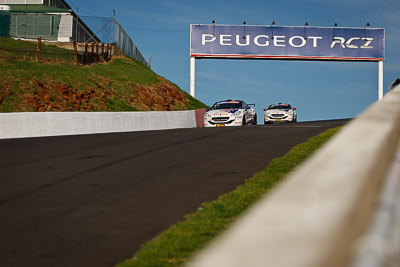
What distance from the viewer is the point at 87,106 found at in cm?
3575

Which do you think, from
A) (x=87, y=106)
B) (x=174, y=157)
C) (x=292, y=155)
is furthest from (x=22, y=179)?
(x=87, y=106)

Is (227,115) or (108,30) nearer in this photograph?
(227,115)

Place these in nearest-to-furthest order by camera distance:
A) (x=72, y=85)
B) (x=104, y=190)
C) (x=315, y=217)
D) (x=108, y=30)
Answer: (x=315, y=217), (x=104, y=190), (x=72, y=85), (x=108, y=30)

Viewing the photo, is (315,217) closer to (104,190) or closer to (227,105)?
(104,190)

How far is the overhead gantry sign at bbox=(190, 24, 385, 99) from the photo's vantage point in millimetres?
52906

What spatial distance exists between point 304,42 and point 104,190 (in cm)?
4739

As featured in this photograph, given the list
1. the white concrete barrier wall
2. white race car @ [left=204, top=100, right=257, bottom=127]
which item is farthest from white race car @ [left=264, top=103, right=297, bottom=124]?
the white concrete barrier wall

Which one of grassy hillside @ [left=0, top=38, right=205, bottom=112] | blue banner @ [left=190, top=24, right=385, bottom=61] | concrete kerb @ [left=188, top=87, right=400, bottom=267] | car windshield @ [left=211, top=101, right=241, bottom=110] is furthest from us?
blue banner @ [left=190, top=24, right=385, bottom=61]

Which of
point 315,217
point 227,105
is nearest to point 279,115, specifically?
point 227,105

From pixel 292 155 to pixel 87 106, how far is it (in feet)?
80.7

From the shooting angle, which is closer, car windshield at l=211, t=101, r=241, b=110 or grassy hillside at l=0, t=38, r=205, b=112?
car windshield at l=211, t=101, r=241, b=110

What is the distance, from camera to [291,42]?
54.1m

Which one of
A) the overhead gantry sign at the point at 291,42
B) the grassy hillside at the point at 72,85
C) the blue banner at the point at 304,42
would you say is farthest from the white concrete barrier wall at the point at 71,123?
the blue banner at the point at 304,42

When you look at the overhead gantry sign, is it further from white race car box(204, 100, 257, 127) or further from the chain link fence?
white race car box(204, 100, 257, 127)
